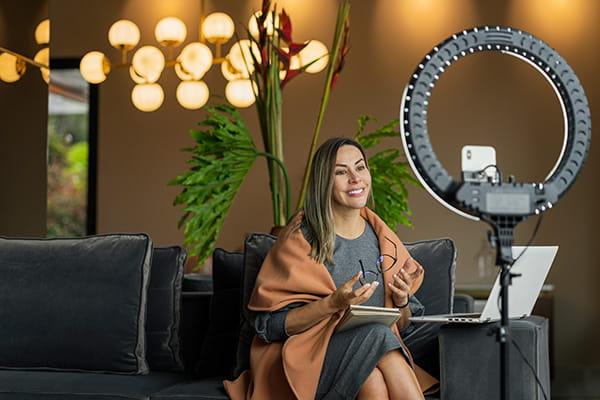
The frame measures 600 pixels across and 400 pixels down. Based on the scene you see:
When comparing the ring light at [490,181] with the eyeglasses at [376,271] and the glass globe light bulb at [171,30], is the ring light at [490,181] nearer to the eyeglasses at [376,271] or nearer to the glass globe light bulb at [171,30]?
the eyeglasses at [376,271]

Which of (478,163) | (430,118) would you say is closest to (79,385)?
(478,163)

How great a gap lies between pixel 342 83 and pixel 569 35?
150 centimetres

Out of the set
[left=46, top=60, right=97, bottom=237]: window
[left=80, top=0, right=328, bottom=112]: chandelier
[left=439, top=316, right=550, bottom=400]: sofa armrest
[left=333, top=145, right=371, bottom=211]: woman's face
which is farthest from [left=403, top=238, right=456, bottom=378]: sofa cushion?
[left=46, top=60, right=97, bottom=237]: window

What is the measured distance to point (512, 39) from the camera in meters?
1.29

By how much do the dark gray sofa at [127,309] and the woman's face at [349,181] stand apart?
338 millimetres

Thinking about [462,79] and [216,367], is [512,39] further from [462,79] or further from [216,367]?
[462,79]

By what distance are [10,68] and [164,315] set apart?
228 centimetres

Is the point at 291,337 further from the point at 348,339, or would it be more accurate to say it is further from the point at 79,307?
the point at 79,307

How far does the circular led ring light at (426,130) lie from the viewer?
1.22 m

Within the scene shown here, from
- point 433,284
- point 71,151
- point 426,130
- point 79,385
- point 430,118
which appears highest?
point 430,118

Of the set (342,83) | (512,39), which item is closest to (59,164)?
(342,83)

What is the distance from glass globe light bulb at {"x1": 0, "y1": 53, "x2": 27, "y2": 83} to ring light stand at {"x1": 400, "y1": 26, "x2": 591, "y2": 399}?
11.7 feet

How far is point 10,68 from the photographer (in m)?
4.33

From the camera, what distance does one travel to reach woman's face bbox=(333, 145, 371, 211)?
7.70 feet
